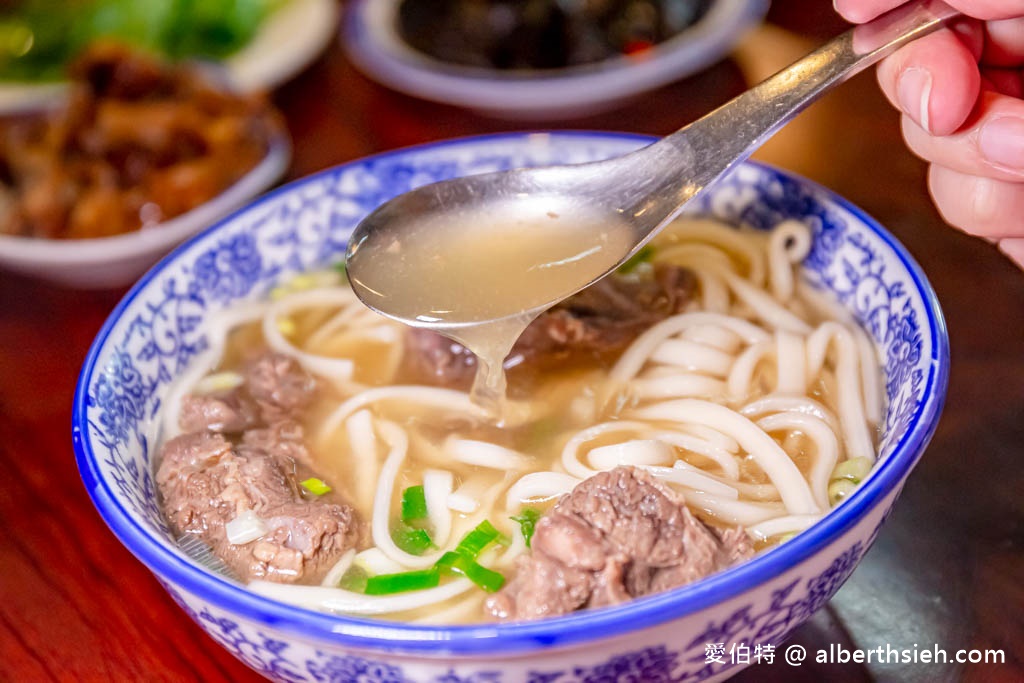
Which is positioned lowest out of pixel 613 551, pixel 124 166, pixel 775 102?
pixel 124 166

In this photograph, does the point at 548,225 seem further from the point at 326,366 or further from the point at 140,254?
the point at 140,254

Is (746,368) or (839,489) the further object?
(746,368)

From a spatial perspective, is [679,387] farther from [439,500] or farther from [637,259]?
[439,500]

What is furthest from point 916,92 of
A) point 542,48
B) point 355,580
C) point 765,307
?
point 542,48

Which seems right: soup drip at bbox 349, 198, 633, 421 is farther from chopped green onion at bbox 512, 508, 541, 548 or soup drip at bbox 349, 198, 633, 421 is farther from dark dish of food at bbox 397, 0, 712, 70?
dark dish of food at bbox 397, 0, 712, 70

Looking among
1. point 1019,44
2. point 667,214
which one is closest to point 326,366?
point 667,214

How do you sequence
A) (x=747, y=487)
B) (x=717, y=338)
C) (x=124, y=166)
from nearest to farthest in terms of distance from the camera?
1. (x=747, y=487)
2. (x=717, y=338)
3. (x=124, y=166)
